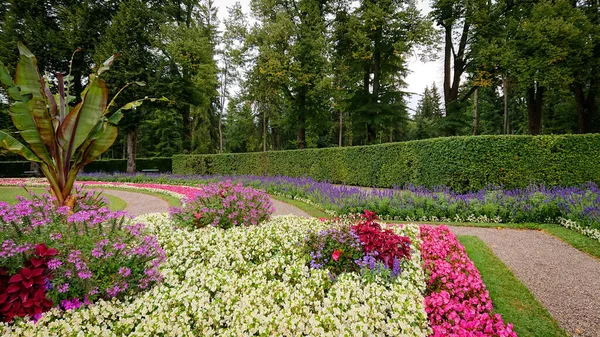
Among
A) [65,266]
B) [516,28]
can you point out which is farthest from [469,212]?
[516,28]

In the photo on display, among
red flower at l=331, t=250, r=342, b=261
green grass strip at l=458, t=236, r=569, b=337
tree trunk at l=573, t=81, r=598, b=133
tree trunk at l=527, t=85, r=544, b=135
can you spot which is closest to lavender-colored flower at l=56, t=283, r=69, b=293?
red flower at l=331, t=250, r=342, b=261

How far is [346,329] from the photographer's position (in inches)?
91.0

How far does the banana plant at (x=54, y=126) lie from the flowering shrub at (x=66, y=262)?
1.85m

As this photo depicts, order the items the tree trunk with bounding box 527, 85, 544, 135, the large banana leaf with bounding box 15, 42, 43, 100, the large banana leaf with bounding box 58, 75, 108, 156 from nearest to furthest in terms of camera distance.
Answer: the large banana leaf with bounding box 15, 42, 43, 100
the large banana leaf with bounding box 58, 75, 108, 156
the tree trunk with bounding box 527, 85, 544, 135

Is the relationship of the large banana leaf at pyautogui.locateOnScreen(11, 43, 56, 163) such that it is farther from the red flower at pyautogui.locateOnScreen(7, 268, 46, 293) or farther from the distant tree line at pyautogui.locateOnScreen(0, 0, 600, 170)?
the distant tree line at pyautogui.locateOnScreen(0, 0, 600, 170)

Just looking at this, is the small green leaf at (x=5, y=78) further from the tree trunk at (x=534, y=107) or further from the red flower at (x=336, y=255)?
the tree trunk at (x=534, y=107)

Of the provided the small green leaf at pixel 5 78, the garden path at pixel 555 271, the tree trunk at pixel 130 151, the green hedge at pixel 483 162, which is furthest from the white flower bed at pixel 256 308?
the tree trunk at pixel 130 151

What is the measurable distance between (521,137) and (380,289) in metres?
8.93

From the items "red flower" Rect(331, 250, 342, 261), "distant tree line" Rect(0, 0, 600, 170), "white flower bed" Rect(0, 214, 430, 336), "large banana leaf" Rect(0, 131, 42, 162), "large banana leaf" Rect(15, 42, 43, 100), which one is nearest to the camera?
"white flower bed" Rect(0, 214, 430, 336)

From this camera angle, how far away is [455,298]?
307 centimetres

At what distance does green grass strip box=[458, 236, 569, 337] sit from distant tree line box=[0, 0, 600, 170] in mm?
15811

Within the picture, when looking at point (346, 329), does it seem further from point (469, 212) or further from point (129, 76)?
point (129, 76)

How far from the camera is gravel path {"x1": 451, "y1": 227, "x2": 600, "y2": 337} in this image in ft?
9.99

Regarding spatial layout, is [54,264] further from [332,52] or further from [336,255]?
[332,52]
